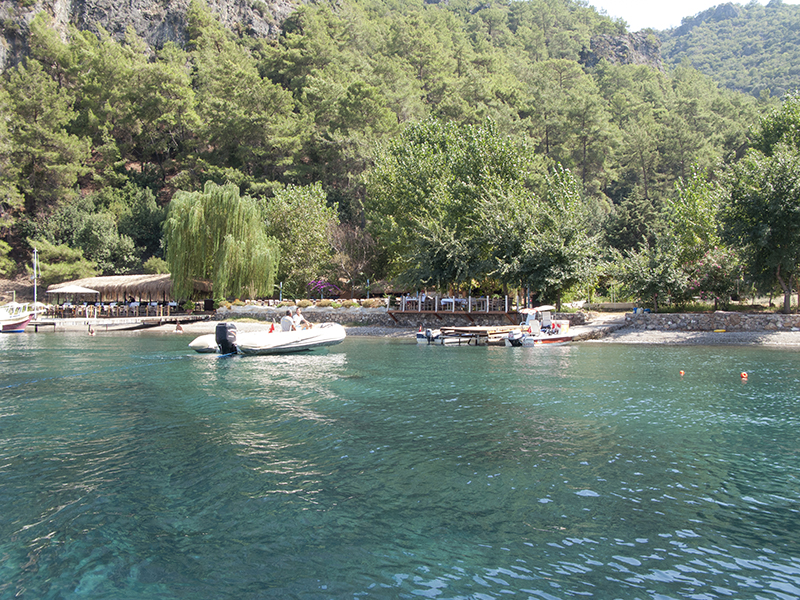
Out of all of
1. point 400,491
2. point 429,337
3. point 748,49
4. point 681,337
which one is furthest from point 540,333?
point 748,49

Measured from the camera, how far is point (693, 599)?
15.9 feet

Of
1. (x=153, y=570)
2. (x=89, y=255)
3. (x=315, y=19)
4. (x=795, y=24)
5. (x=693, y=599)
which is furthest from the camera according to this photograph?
(x=795, y=24)

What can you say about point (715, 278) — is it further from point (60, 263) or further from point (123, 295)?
point (60, 263)

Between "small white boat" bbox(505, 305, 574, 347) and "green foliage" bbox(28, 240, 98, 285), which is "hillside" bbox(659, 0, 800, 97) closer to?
"small white boat" bbox(505, 305, 574, 347)

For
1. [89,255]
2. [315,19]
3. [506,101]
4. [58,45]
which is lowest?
[89,255]

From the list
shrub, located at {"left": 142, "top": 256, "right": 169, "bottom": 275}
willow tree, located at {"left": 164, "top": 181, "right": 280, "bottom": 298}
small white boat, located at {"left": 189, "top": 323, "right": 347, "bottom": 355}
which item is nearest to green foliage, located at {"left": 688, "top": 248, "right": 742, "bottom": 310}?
small white boat, located at {"left": 189, "top": 323, "right": 347, "bottom": 355}

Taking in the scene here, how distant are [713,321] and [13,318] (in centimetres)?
4498

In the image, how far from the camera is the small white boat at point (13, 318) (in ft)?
128

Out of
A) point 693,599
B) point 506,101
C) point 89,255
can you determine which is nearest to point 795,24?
point 506,101

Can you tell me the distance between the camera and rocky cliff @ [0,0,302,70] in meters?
72.0

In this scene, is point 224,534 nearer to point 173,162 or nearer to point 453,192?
point 453,192

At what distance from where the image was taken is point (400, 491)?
752cm

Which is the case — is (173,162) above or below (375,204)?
above

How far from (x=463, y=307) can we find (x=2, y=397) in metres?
26.5
